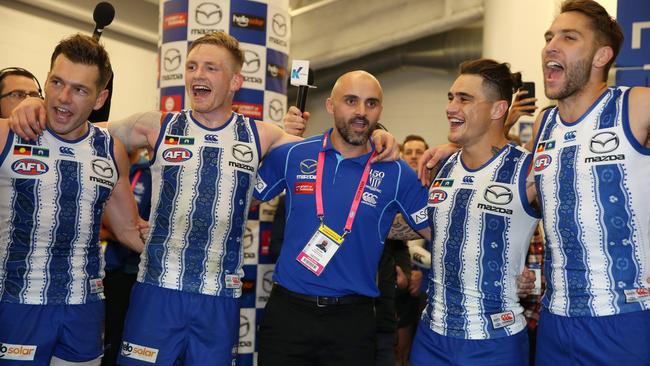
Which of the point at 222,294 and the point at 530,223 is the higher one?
the point at 530,223

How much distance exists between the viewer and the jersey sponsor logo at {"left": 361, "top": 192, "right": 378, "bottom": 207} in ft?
12.1

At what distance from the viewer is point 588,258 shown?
296 centimetres

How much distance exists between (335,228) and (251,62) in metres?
2.25

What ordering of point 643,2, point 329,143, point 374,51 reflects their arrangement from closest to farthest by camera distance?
point 329,143 → point 643,2 → point 374,51

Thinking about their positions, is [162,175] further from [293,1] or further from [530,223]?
[293,1]

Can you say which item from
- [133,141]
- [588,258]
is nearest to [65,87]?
[133,141]

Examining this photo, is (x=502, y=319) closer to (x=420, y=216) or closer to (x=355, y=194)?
(x=420, y=216)

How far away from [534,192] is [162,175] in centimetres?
178

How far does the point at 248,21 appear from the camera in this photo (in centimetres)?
549

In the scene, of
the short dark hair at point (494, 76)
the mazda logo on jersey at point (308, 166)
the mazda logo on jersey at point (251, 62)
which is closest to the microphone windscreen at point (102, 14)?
the mazda logo on jersey at point (308, 166)

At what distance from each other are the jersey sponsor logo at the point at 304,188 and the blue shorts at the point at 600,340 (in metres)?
1.32

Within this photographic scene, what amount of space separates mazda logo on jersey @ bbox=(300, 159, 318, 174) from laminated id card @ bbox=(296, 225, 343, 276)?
317 mm

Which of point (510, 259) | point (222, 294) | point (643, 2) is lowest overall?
point (222, 294)

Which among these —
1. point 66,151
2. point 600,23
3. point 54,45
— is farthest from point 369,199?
point 54,45
